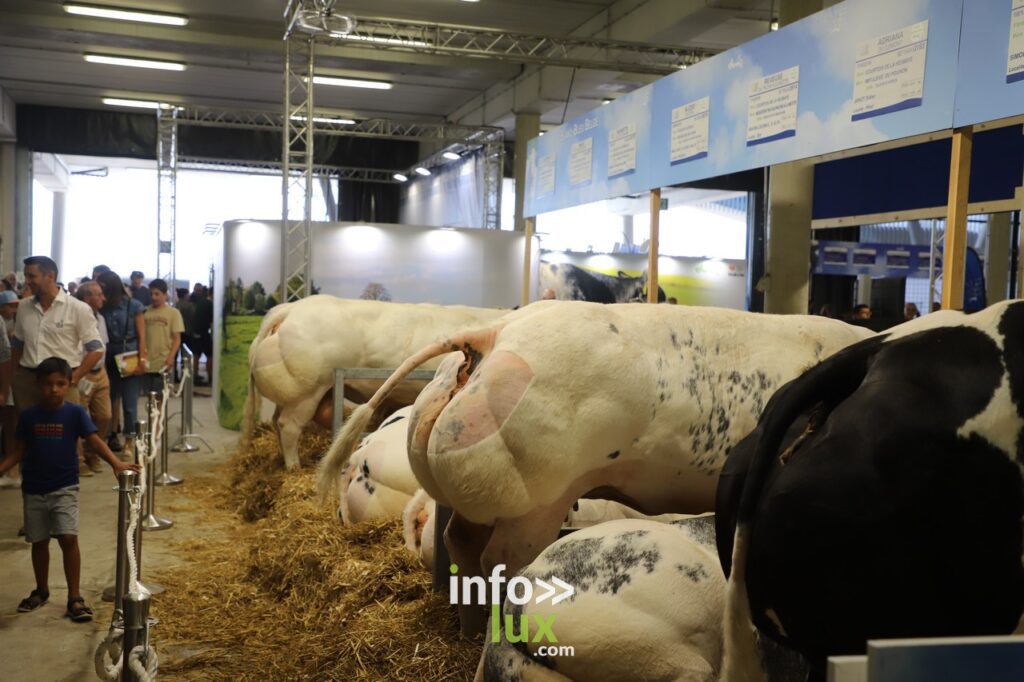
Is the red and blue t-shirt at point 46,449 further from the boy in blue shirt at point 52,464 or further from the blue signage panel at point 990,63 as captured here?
the blue signage panel at point 990,63

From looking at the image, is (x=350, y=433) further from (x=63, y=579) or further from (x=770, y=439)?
(x=63, y=579)

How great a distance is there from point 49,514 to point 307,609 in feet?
4.49

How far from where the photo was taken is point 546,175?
27.3ft

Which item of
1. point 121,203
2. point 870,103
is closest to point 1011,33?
point 870,103

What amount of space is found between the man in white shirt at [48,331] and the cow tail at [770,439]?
591 cm

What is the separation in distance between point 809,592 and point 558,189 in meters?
6.72

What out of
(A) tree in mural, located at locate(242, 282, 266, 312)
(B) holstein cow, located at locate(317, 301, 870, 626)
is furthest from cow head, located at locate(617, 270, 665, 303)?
(B) holstein cow, located at locate(317, 301, 870, 626)

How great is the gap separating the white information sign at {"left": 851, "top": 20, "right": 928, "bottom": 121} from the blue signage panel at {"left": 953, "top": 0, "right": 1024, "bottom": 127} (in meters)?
0.22

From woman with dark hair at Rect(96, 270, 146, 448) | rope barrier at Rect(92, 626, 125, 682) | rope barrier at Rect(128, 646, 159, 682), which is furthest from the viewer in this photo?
woman with dark hair at Rect(96, 270, 146, 448)

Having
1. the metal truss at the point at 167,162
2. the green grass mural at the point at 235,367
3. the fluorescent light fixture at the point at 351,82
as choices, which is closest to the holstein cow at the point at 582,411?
the green grass mural at the point at 235,367

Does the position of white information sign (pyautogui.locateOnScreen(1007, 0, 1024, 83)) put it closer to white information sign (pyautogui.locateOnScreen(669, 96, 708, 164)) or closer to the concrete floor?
white information sign (pyautogui.locateOnScreen(669, 96, 708, 164))

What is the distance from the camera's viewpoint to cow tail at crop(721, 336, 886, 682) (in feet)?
5.52

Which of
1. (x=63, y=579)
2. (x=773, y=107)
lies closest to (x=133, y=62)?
(x=63, y=579)

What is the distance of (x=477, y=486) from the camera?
9.39ft
